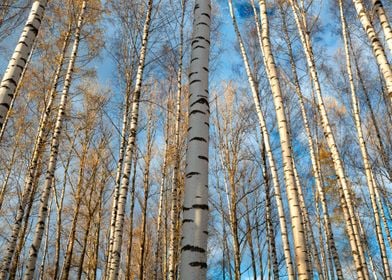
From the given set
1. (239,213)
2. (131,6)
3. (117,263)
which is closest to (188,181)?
(117,263)

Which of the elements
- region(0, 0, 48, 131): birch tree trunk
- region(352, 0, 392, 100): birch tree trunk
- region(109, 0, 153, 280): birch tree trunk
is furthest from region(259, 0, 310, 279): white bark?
region(0, 0, 48, 131): birch tree trunk

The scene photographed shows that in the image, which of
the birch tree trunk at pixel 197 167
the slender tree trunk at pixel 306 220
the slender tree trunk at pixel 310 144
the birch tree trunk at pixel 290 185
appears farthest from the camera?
the slender tree trunk at pixel 306 220

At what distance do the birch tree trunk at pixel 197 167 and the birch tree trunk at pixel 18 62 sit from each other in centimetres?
203

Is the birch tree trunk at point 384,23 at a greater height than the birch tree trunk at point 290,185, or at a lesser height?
greater

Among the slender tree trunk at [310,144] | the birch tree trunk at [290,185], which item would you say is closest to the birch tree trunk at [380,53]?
the birch tree trunk at [290,185]

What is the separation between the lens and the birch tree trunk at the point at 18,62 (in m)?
3.36

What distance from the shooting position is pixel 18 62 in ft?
12.0

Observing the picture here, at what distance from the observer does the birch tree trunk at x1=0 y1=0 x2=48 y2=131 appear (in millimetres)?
3361

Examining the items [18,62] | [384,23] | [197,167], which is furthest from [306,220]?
[18,62]

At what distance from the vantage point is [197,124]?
2.44 metres

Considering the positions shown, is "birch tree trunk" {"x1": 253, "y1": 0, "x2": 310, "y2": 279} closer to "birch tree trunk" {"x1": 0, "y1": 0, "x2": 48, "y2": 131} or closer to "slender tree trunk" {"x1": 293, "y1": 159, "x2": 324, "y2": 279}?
"birch tree trunk" {"x1": 0, "y1": 0, "x2": 48, "y2": 131}

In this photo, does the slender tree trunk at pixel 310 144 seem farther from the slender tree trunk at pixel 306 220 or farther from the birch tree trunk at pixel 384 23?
the birch tree trunk at pixel 384 23

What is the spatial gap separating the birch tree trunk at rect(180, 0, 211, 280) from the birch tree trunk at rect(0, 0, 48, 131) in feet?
6.67

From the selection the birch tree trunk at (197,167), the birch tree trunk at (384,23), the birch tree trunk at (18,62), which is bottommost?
the birch tree trunk at (197,167)
